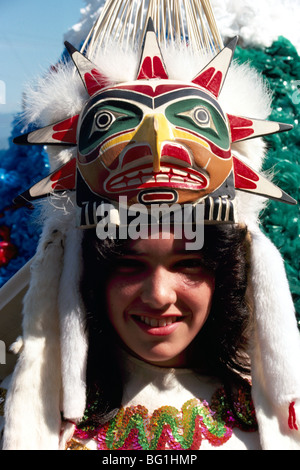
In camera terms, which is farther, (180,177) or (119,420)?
(119,420)

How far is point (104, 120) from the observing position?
1.45 metres

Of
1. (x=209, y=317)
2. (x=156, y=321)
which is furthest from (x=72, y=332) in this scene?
(x=209, y=317)

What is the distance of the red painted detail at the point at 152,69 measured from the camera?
1.54 meters

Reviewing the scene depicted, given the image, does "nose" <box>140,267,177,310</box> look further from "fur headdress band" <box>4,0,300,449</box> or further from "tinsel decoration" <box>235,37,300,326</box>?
"tinsel decoration" <box>235,37,300,326</box>

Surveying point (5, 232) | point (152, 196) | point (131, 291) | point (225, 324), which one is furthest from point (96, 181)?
point (5, 232)

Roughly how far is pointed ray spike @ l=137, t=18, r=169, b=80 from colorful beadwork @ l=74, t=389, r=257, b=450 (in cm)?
105

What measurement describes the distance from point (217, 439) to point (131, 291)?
0.54 metres

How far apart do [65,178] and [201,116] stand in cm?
48

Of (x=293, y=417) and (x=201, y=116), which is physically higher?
(x=201, y=116)

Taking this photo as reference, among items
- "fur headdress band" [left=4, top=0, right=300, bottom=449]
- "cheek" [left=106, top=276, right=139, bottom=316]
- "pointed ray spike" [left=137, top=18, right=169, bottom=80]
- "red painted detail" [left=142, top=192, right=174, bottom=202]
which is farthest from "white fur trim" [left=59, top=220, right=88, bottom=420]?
"pointed ray spike" [left=137, top=18, right=169, bottom=80]

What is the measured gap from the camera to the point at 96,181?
1.46 metres

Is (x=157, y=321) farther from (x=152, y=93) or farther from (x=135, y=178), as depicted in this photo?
(x=152, y=93)
